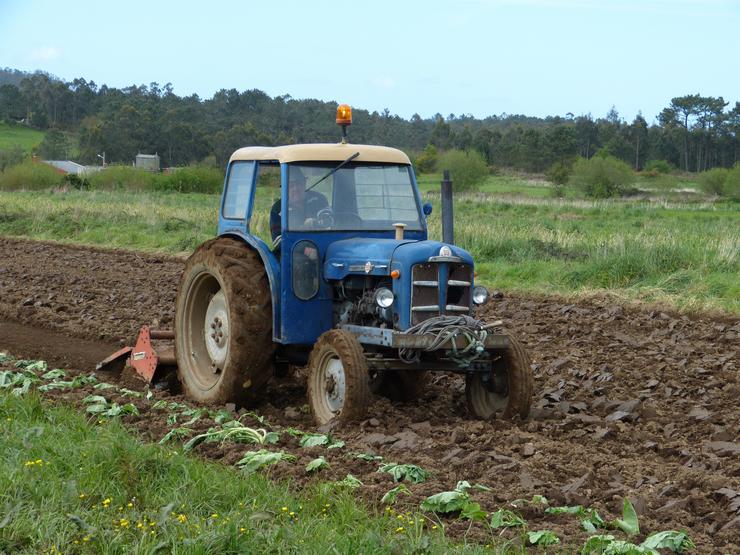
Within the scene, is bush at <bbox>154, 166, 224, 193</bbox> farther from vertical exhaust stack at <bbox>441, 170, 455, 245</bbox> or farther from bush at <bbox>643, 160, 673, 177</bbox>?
bush at <bbox>643, 160, 673, 177</bbox>

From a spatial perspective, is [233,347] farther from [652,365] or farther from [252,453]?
[652,365]

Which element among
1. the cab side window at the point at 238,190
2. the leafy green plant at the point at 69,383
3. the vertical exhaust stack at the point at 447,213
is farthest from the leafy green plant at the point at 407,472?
the leafy green plant at the point at 69,383

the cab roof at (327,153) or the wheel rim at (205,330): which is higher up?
the cab roof at (327,153)

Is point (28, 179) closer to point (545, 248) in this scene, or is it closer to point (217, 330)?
point (545, 248)

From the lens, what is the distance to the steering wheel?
7.34 m

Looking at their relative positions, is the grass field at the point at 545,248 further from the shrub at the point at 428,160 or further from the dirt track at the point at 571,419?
the shrub at the point at 428,160

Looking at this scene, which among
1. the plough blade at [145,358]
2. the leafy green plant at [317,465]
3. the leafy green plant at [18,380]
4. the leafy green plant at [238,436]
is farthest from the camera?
the plough blade at [145,358]

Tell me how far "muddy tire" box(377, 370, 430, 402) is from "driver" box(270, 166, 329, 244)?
4.77ft

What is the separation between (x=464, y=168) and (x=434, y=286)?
52169 millimetres

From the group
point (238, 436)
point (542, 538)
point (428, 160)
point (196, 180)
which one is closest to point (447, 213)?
point (238, 436)

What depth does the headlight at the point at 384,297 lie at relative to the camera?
6.76m

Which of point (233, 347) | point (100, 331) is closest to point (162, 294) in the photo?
point (100, 331)

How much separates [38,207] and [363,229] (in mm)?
23403

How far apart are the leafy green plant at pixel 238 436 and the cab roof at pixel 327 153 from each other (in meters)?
2.13
